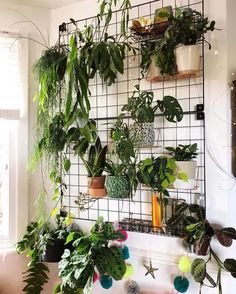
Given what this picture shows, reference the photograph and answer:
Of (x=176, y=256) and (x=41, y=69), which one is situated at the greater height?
(x=41, y=69)

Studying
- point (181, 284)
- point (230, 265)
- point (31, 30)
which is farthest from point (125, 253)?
point (31, 30)

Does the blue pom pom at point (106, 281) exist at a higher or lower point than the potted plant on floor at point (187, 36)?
lower

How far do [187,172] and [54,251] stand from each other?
1039 millimetres

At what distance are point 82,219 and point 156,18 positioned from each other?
1380 mm

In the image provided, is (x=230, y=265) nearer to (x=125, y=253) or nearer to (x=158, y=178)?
(x=158, y=178)

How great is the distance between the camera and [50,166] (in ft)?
7.30

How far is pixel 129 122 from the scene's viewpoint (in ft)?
6.86

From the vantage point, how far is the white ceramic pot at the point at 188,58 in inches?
65.7

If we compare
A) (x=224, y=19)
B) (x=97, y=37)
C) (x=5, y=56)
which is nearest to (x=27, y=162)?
(x=5, y=56)

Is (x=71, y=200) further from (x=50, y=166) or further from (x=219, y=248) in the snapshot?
(x=219, y=248)

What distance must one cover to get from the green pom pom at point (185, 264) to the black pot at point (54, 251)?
0.81 metres

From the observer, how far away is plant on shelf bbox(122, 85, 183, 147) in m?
1.74

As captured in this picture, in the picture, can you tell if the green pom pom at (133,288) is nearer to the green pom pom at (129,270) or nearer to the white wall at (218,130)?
the green pom pom at (129,270)

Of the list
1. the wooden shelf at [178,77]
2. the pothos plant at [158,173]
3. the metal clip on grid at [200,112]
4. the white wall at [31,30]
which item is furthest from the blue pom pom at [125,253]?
the wooden shelf at [178,77]
